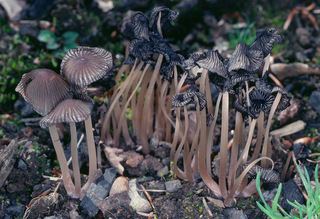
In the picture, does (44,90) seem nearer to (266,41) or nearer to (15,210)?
(15,210)

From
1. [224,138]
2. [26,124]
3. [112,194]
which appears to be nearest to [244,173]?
[224,138]

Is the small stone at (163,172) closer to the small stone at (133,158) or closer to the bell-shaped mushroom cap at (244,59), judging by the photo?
the small stone at (133,158)

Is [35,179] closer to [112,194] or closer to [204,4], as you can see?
[112,194]

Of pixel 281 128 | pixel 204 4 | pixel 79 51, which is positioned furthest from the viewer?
pixel 204 4

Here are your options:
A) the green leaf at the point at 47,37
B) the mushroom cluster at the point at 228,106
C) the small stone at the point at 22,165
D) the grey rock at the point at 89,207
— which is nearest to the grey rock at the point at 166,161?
the mushroom cluster at the point at 228,106

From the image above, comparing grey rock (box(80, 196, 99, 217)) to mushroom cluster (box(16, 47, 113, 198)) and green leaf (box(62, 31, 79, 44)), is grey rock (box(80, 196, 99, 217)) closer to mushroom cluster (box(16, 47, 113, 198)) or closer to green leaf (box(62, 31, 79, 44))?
mushroom cluster (box(16, 47, 113, 198))
